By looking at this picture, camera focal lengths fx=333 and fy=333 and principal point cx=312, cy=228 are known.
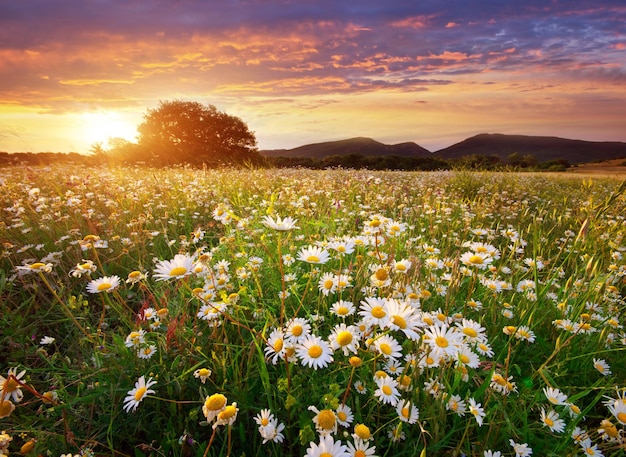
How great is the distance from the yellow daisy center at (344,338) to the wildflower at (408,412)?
0.31 meters

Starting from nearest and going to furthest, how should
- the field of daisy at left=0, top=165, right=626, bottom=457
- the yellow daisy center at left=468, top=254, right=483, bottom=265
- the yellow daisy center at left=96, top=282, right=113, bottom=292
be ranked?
the field of daisy at left=0, top=165, right=626, bottom=457
the yellow daisy center at left=96, top=282, right=113, bottom=292
the yellow daisy center at left=468, top=254, right=483, bottom=265

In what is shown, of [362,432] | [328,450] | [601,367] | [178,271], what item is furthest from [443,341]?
[601,367]

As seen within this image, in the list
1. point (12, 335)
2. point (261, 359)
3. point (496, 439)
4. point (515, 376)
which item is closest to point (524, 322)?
point (515, 376)

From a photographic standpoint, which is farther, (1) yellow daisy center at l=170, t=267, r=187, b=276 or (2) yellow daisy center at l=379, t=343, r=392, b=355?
(1) yellow daisy center at l=170, t=267, r=187, b=276

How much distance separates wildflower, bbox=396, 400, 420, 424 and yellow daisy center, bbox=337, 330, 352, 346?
0.31 metres

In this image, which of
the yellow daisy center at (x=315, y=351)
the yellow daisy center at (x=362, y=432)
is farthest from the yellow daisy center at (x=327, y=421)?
the yellow daisy center at (x=315, y=351)

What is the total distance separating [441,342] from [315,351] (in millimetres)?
514

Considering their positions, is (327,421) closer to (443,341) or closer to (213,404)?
(213,404)

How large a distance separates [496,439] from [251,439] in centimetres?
113

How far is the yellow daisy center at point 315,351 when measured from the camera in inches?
53.1

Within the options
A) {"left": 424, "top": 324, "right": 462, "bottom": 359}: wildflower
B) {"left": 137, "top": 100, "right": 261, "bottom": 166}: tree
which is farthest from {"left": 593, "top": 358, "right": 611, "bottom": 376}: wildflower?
{"left": 137, "top": 100, "right": 261, "bottom": 166}: tree

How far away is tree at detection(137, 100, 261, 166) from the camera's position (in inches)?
1195

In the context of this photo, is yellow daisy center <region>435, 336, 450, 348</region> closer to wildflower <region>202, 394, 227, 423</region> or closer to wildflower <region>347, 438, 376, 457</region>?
wildflower <region>347, 438, 376, 457</region>

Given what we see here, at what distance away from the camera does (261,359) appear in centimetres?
153
